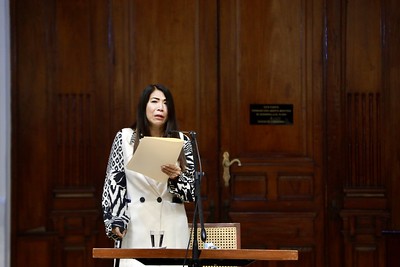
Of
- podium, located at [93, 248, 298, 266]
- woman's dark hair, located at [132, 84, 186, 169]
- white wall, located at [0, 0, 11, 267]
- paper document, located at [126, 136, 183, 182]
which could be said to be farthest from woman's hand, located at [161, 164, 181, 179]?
white wall, located at [0, 0, 11, 267]

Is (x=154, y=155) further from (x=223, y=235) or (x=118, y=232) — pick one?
(x=223, y=235)

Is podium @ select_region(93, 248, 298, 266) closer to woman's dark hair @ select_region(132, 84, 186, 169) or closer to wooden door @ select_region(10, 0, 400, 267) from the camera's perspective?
woman's dark hair @ select_region(132, 84, 186, 169)

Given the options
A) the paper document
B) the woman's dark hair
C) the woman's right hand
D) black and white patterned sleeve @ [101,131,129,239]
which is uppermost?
the woman's dark hair

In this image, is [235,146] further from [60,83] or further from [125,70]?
[60,83]

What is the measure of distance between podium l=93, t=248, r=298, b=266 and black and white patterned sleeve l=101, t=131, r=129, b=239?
0.67 meters

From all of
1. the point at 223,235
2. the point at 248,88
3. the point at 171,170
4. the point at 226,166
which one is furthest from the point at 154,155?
the point at 248,88

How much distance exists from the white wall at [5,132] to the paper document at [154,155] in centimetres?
207

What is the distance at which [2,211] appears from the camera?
4.81m

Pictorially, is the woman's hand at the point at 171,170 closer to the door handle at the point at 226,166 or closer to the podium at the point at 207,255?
the podium at the point at 207,255

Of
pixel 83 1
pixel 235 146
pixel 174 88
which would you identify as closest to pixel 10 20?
pixel 83 1

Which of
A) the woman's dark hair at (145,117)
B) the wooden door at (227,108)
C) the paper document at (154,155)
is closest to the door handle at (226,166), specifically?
the wooden door at (227,108)

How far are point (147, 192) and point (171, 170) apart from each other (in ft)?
1.10

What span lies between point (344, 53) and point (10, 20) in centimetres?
257

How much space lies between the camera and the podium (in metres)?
2.64
